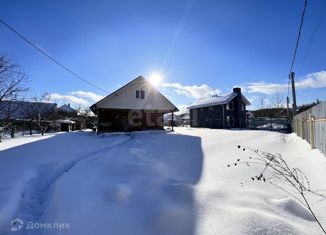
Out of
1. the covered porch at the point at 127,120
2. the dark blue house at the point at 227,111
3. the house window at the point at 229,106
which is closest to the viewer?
the covered porch at the point at 127,120

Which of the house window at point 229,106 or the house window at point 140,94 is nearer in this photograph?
the house window at point 140,94

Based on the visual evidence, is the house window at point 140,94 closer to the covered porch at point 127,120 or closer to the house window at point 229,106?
the covered porch at point 127,120

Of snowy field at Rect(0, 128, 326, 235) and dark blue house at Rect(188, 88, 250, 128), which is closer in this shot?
snowy field at Rect(0, 128, 326, 235)

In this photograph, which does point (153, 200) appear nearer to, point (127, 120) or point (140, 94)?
point (140, 94)

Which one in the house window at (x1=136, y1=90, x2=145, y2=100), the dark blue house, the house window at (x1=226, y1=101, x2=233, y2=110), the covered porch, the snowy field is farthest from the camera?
the house window at (x1=226, y1=101, x2=233, y2=110)

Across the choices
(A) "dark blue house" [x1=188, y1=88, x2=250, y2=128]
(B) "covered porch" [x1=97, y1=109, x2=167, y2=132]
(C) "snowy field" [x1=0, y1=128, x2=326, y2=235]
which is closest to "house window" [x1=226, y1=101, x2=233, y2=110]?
(A) "dark blue house" [x1=188, y1=88, x2=250, y2=128]

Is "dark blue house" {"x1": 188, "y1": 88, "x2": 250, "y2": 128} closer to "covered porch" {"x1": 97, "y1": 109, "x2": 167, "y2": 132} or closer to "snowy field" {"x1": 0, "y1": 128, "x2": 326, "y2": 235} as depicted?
"covered porch" {"x1": 97, "y1": 109, "x2": 167, "y2": 132}

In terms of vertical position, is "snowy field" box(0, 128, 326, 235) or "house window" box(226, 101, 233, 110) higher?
"house window" box(226, 101, 233, 110)

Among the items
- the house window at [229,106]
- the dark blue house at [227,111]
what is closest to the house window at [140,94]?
the dark blue house at [227,111]

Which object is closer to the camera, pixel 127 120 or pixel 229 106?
pixel 127 120

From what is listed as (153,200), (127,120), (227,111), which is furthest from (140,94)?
(153,200)

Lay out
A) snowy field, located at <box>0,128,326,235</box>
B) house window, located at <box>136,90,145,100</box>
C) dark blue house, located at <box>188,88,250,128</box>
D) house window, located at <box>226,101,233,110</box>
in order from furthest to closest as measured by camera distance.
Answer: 1. house window, located at <box>226,101,233,110</box>
2. dark blue house, located at <box>188,88,250,128</box>
3. house window, located at <box>136,90,145,100</box>
4. snowy field, located at <box>0,128,326,235</box>

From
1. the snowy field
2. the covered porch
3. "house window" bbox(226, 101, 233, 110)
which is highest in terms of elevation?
"house window" bbox(226, 101, 233, 110)

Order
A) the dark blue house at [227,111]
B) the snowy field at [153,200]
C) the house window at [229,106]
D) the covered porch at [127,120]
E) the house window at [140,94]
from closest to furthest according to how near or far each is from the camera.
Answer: the snowy field at [153,200]
the house window at [140,94]
the covered porch at [127,120]
the dark blue house at [227,111]
the house window at [229,106]
